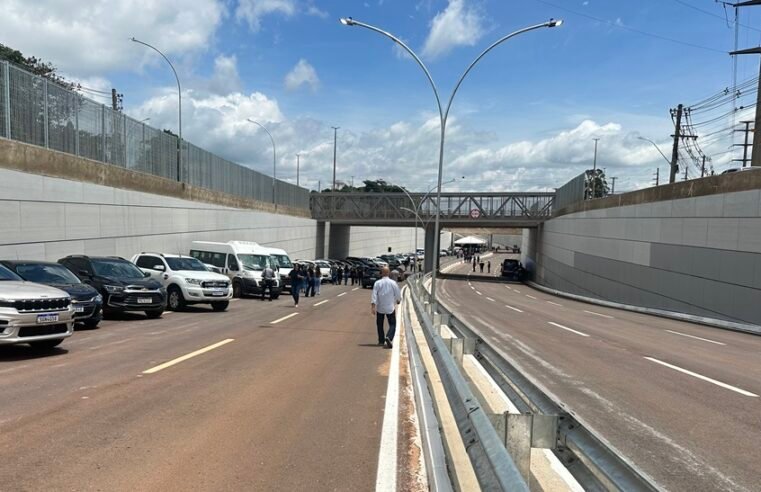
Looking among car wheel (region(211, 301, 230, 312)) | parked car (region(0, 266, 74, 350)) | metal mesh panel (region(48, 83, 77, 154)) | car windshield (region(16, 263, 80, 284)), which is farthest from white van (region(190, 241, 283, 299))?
parked car (region(0, 266, 74, 350))

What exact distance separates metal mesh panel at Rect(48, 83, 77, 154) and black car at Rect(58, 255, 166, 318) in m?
6.75

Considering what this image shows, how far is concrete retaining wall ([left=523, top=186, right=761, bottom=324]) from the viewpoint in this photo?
68.3ft

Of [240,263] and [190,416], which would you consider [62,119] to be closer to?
[240,263]

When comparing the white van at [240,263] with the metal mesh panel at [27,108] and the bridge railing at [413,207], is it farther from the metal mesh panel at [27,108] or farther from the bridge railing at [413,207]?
the bridge railing at [413,207]

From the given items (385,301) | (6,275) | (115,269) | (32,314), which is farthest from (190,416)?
(115,269)

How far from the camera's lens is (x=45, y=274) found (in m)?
12.4

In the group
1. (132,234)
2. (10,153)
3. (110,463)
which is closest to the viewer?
(110,463)

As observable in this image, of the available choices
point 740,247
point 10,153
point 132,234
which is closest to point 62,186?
point 10,153

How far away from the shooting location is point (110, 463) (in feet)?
15.4

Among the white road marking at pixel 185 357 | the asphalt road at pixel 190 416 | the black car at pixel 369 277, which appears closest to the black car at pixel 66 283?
the asphalt road at pixel 190 416

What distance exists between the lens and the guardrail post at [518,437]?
356 centimetres

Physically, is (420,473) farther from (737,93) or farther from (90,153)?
(737,93)

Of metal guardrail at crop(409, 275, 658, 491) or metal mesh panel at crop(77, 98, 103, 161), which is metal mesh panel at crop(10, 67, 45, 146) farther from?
metal guardrail at crop(409, 275, 658, 491)

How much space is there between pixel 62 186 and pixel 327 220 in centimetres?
4717
